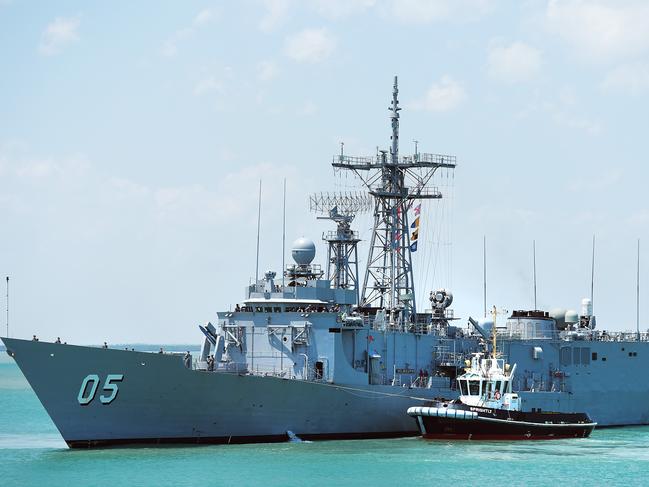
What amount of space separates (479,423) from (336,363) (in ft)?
18.4

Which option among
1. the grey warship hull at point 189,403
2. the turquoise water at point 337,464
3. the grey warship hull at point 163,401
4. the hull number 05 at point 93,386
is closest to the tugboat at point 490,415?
the turquoise water at point 337,464

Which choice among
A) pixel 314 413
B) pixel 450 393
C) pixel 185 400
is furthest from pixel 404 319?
pixel 185 400

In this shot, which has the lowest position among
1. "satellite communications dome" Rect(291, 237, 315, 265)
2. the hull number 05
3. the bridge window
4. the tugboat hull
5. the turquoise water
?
the turquoise water

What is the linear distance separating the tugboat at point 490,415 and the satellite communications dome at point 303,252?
648cm

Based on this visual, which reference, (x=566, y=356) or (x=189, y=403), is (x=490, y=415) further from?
(x=189, y=403)

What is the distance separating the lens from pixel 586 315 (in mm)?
53344

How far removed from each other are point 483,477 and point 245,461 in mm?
7142

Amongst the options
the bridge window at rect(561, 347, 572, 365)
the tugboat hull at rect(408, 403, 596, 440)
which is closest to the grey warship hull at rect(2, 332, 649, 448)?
the tugboat hull at rect(408, 403, 596, 440)

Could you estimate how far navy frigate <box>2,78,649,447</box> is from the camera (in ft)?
125

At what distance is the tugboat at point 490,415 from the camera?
42562mm

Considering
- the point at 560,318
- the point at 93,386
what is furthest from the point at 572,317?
the point at 93,386

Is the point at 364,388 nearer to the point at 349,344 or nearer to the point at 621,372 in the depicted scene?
the point at 349,344

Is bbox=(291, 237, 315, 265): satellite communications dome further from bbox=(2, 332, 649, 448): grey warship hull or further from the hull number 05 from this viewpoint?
the hull number 05

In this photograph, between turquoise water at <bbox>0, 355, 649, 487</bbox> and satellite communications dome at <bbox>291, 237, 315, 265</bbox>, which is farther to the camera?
satellite communications dome at <bbox>291, 237, 315, 265</bbox>
